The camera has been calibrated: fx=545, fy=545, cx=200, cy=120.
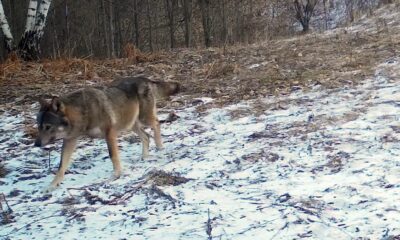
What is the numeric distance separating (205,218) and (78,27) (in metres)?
20.0

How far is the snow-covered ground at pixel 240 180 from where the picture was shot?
3750mm

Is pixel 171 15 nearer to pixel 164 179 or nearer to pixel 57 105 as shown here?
pixel 57 105

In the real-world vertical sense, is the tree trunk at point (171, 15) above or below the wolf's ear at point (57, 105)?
above

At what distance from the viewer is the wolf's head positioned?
5.11 m

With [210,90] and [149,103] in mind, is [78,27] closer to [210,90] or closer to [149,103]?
[210,90]

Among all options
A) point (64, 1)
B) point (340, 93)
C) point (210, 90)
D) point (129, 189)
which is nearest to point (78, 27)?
point (64, 1)

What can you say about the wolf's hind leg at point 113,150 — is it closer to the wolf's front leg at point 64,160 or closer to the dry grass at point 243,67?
the wolf's front leg at point 64,160

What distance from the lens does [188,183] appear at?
4723mm

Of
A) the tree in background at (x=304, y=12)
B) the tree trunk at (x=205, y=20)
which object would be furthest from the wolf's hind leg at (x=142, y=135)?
the tree trunk at (x=205, y=20)

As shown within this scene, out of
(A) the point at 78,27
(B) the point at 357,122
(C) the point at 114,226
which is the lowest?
(C) the point at 114,226

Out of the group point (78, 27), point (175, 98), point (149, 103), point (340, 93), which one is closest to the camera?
point (149, 103)

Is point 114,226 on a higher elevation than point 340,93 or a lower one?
lower

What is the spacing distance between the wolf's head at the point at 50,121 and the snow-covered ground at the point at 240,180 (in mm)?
457

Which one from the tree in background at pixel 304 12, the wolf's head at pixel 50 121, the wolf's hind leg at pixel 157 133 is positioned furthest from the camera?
the tree in background at pixel 304 12
